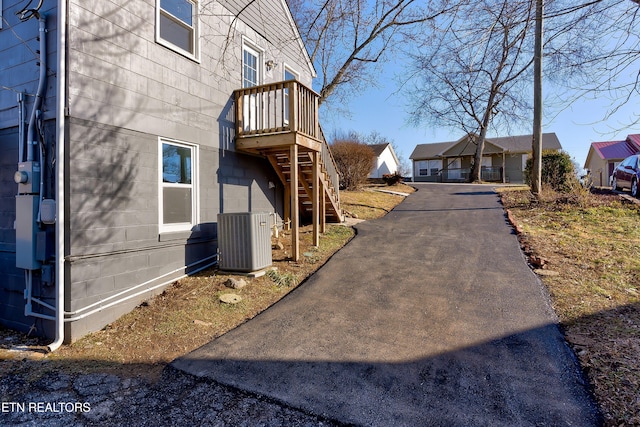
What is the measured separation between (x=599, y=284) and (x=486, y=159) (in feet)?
96.5

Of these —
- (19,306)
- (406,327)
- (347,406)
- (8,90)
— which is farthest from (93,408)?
(8,90)

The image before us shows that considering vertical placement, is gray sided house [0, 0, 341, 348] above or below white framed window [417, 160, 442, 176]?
below

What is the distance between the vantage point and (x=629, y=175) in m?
12.6

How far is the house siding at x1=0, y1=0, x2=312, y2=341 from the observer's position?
4.36m

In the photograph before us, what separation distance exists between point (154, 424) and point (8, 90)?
513 cm

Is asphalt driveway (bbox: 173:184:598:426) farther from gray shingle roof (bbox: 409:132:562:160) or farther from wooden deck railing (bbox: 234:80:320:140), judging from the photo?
gray shingle roof (bbox: 409:132:562:160)

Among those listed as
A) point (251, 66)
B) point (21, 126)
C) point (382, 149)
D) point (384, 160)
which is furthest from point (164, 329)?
point (384, 160)

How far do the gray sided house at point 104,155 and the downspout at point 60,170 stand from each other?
1 centimetres

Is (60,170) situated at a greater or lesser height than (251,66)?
lesser

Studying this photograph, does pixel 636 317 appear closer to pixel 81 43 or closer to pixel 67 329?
pixel 67 329

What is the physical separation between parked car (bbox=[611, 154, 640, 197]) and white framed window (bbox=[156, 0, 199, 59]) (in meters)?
14.8

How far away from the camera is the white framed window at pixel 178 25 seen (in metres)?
5.74

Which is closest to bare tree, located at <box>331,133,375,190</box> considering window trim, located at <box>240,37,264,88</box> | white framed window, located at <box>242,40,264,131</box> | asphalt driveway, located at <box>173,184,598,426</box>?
window trim, located at <box>240,37,264,88</box>

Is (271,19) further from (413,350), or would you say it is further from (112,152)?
(413,350)
